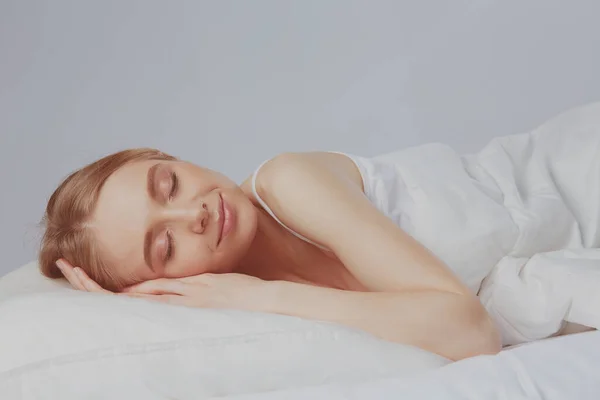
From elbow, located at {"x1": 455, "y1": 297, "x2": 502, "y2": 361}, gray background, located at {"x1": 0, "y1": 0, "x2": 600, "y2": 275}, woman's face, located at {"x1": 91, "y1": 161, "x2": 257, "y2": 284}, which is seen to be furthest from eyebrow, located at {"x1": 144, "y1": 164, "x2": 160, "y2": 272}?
gray background, located at {"x1": 0, "y1": 0, "x2": 600, "y2": 275}

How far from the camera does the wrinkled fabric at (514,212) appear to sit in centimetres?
161

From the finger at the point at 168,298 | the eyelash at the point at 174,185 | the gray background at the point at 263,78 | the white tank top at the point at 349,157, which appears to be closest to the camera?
the finger at the point at 168,298

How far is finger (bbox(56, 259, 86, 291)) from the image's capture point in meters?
1.69

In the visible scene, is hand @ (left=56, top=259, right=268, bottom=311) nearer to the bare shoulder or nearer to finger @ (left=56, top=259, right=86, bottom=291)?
finger @ (left=56, top=259, right=86, bottom=291)

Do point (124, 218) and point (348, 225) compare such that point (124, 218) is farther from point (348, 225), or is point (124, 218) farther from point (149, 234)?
point (348, 225)

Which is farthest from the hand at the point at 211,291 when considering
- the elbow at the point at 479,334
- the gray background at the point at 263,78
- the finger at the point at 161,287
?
the gray background at the point at 263,78

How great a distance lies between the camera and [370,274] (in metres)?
1.56

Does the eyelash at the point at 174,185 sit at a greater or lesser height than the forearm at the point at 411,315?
greater

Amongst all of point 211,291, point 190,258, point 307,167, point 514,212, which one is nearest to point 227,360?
point 211,291

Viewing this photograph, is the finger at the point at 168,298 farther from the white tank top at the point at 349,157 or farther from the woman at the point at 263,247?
the white tank top at the point at 349,157

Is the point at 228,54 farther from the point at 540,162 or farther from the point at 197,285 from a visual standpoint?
the point at 197,285

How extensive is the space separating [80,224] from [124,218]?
0.12 metres

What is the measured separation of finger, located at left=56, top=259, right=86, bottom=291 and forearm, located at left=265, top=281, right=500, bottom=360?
1.39 ft

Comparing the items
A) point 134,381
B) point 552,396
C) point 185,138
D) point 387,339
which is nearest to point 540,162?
point 387,339
